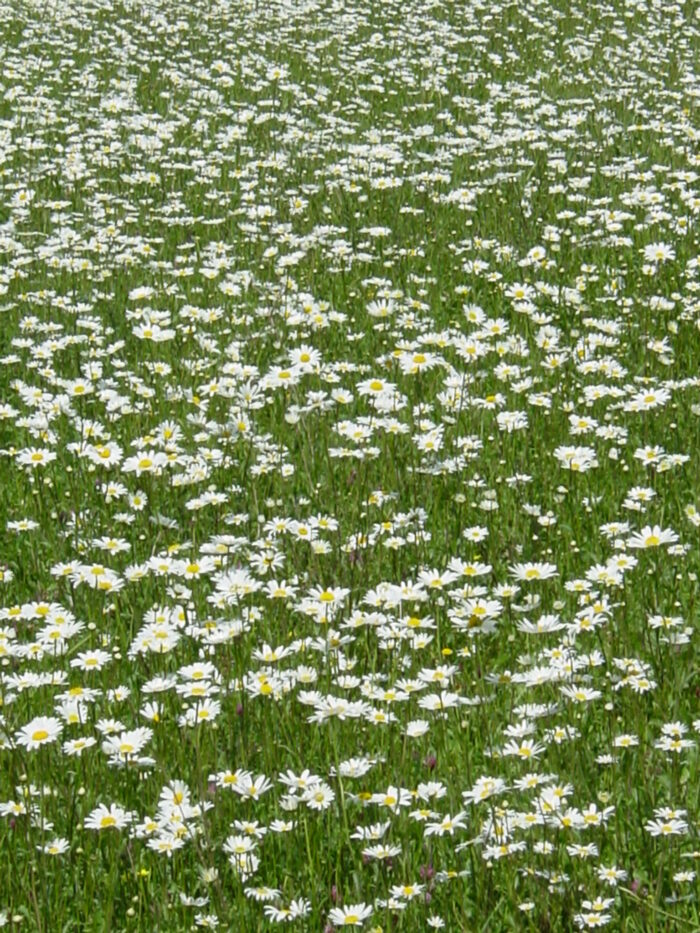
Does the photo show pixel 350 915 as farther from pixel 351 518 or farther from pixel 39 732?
pixel 351 518

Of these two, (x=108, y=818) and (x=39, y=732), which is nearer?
(x=108, y=818)

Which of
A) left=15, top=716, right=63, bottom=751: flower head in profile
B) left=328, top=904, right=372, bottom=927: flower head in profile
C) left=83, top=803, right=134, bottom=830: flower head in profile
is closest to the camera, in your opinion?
left=328, top=904, right=372, bottom=927: flower head in profile

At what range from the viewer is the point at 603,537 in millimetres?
4773

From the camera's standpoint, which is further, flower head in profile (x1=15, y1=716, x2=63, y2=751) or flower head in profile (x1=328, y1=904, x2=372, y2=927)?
flower head in profile (x1=15, y1=716, x2=63, y2=751)

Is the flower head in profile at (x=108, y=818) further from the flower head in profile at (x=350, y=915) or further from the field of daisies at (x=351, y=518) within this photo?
the flower head in profile at (x=350, y=915)

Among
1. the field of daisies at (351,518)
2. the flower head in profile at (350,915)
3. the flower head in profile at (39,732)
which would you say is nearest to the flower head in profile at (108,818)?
the field of daisies at (351,518)

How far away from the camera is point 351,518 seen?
4809mm

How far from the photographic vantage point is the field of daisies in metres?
3.13

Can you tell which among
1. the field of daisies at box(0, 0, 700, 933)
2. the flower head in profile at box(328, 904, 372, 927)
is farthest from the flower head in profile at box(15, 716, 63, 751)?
the flower head in profile at box(328, 904, 372, 927)

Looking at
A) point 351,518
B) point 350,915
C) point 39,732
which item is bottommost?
point 351,518

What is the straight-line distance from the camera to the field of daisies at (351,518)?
3129mm

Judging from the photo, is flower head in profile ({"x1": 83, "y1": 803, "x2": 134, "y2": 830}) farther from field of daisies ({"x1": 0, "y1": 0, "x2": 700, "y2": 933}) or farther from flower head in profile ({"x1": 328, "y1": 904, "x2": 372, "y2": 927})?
flower head in profile ({"x1": 328, "y1": 904, "x2": 372, "y2": 927})

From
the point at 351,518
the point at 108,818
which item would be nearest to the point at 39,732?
the point at 108,818

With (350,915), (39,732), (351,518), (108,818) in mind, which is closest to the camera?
(350,915)
